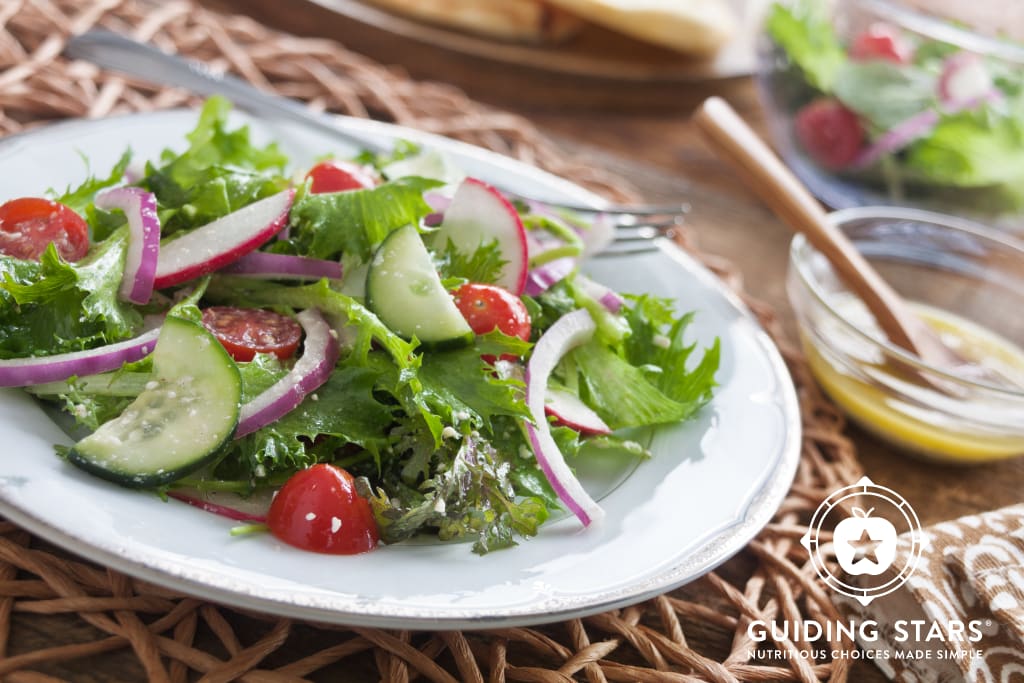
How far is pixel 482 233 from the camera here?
2730 mm

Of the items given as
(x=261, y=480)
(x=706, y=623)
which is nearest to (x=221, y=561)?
(x=261, y=480)

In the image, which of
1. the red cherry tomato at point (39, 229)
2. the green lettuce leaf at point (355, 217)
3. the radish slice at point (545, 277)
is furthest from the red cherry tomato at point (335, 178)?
the red cherry tomato at point (39, 229)

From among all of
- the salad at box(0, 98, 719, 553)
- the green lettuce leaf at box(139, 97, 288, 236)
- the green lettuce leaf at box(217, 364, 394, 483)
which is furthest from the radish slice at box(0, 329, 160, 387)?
the green lettuce leaf at box(139, 97, 288, 236)

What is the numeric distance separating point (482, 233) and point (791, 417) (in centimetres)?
101

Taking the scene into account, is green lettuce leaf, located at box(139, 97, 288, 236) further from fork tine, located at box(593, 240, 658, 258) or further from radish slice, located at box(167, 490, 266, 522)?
fork tine, located at box(593, 240, 658, 258)

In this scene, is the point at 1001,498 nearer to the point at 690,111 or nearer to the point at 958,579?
the point at 958,579

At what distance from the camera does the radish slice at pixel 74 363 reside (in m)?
2.03

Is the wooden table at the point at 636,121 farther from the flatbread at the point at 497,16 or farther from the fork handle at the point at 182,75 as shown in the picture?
the fork handle at the point at 182,75

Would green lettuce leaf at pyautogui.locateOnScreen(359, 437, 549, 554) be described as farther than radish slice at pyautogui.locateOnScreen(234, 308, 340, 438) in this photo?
No

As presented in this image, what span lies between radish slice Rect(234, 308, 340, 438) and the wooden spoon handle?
174 cm

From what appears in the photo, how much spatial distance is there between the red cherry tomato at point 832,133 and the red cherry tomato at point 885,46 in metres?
0.24

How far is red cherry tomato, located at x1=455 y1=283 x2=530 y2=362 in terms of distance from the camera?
252cm

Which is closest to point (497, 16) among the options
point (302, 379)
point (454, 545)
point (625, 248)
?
point (625, 248)

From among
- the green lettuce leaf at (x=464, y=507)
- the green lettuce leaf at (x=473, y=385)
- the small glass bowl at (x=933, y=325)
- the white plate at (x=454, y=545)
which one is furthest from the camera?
the small glass bowl at (x=933, y=325)
